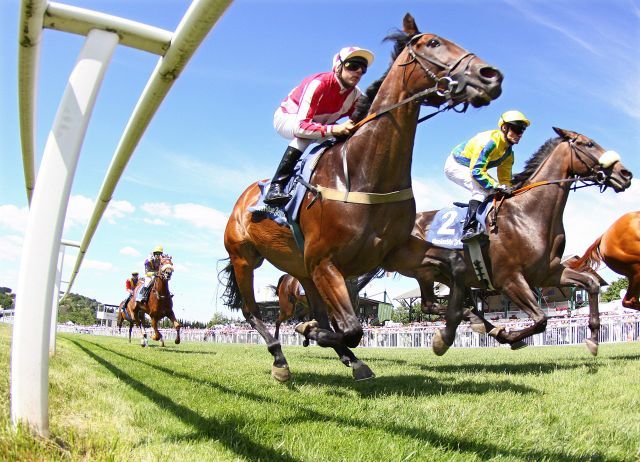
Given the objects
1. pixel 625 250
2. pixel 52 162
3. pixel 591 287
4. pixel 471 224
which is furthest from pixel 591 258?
pixel 52 162

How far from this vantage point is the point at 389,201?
429cm

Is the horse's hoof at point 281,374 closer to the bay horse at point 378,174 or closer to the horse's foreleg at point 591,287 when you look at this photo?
the bay horse at point 378,174

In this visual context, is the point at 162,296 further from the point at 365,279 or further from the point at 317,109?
the point at 317,109

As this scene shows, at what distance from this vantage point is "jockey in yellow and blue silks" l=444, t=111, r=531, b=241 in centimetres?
710

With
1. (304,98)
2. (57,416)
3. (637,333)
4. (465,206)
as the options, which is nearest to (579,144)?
(465,206)

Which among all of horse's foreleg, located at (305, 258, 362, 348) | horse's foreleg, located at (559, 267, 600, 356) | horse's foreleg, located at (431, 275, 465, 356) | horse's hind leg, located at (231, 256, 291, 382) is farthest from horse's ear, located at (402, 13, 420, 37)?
horse's foreleg, located at (559, 267, 600, 356)

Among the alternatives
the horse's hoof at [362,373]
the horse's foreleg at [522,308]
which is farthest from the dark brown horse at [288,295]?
the horse's hoof at [362,373]

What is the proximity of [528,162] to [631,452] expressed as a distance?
5.90 metres


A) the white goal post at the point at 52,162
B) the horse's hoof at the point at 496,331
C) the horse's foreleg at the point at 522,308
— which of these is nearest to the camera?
the white goal post at the point at 52,162

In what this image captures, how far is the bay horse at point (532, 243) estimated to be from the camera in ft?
21.3

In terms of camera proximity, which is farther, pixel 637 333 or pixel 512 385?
pixel 637 333

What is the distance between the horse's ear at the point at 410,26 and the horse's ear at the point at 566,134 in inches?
151

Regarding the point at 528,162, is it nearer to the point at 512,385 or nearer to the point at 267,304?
the point at 512,385

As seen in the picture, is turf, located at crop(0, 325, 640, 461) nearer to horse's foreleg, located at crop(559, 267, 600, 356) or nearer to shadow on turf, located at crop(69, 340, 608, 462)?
Result: shadow on turf, located at crop(69, 340, 608, 462)
